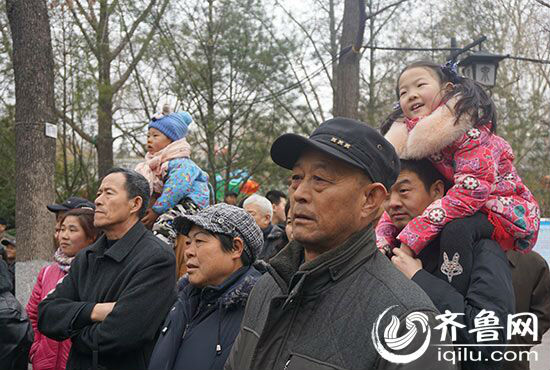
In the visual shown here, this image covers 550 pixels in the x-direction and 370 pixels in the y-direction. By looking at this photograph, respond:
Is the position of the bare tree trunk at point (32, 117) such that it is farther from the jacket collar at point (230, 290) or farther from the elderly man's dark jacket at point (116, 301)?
the jacket collar at point (230, 290)

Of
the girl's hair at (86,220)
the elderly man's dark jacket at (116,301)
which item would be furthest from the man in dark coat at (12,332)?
the girl's hair at (86,220)

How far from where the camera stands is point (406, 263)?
2.91 metres

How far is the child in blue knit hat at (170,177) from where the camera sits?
208 inches

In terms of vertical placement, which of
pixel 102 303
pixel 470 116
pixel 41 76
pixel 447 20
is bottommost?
pixel 102 303

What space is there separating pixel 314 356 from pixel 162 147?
155 inches

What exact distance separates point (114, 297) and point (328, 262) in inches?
91.7

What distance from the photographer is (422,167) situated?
3170 mm

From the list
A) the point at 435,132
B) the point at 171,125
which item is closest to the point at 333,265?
the point at 435,132

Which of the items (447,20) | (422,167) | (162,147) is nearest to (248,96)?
(162,147)

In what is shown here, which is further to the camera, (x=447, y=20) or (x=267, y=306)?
(x=447, y=20)

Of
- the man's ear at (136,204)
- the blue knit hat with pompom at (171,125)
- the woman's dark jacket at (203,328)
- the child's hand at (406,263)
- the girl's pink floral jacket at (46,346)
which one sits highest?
the blue knit hat with pompom at (171,125)

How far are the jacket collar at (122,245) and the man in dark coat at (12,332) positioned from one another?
687 millimetres

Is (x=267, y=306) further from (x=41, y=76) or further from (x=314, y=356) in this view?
(x=41, y=76)

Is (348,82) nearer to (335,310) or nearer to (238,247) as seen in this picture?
(238,247)
